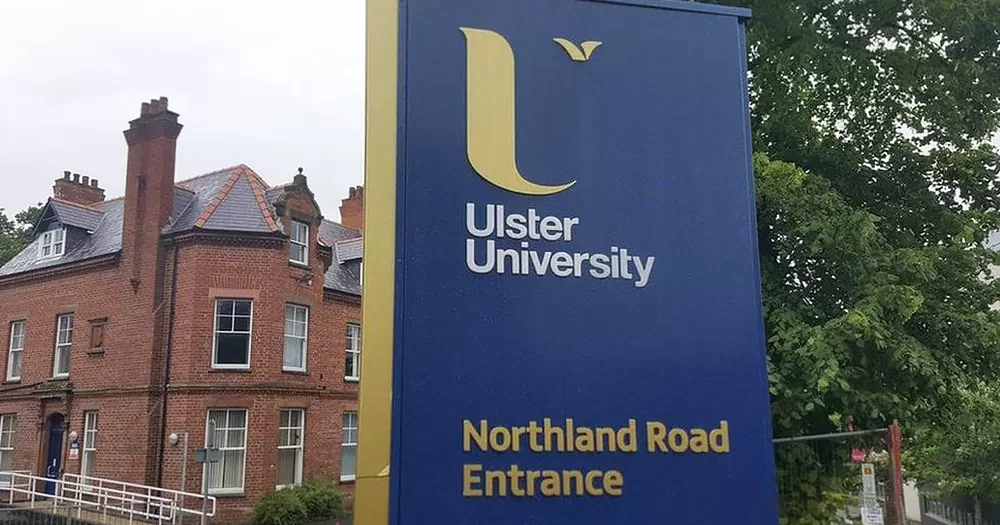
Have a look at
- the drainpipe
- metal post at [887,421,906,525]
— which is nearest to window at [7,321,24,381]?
the drainpipe

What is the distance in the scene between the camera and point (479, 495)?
2.24 m

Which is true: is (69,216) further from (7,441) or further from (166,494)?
(166,494)

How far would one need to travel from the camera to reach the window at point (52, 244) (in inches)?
870

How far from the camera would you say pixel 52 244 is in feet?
73.3

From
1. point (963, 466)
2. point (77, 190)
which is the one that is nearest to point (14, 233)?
point (77, 190)

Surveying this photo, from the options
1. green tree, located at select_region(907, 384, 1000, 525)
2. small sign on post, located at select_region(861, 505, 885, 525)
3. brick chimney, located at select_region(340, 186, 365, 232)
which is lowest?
green tree, located at select_region(907, 384, 1000, 525)

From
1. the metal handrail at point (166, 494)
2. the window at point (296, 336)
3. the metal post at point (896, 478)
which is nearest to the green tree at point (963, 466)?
the metal post at point (896, 478)

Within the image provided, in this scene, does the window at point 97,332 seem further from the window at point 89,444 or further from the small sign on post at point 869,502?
the small sign on post at point 869,502

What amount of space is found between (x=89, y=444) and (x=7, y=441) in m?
3.89

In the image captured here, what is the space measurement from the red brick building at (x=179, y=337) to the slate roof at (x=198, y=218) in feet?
0.19

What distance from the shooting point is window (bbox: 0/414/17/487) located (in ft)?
70.5

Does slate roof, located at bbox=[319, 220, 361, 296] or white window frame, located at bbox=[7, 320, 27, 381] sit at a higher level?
slate roof, located at bbox=[319, 220, 361, 296]

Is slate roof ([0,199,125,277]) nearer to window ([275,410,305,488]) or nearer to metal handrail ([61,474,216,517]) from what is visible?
metal handrail ([61,474,216,517])

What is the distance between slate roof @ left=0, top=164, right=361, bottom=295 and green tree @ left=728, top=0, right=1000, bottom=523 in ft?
46.3
